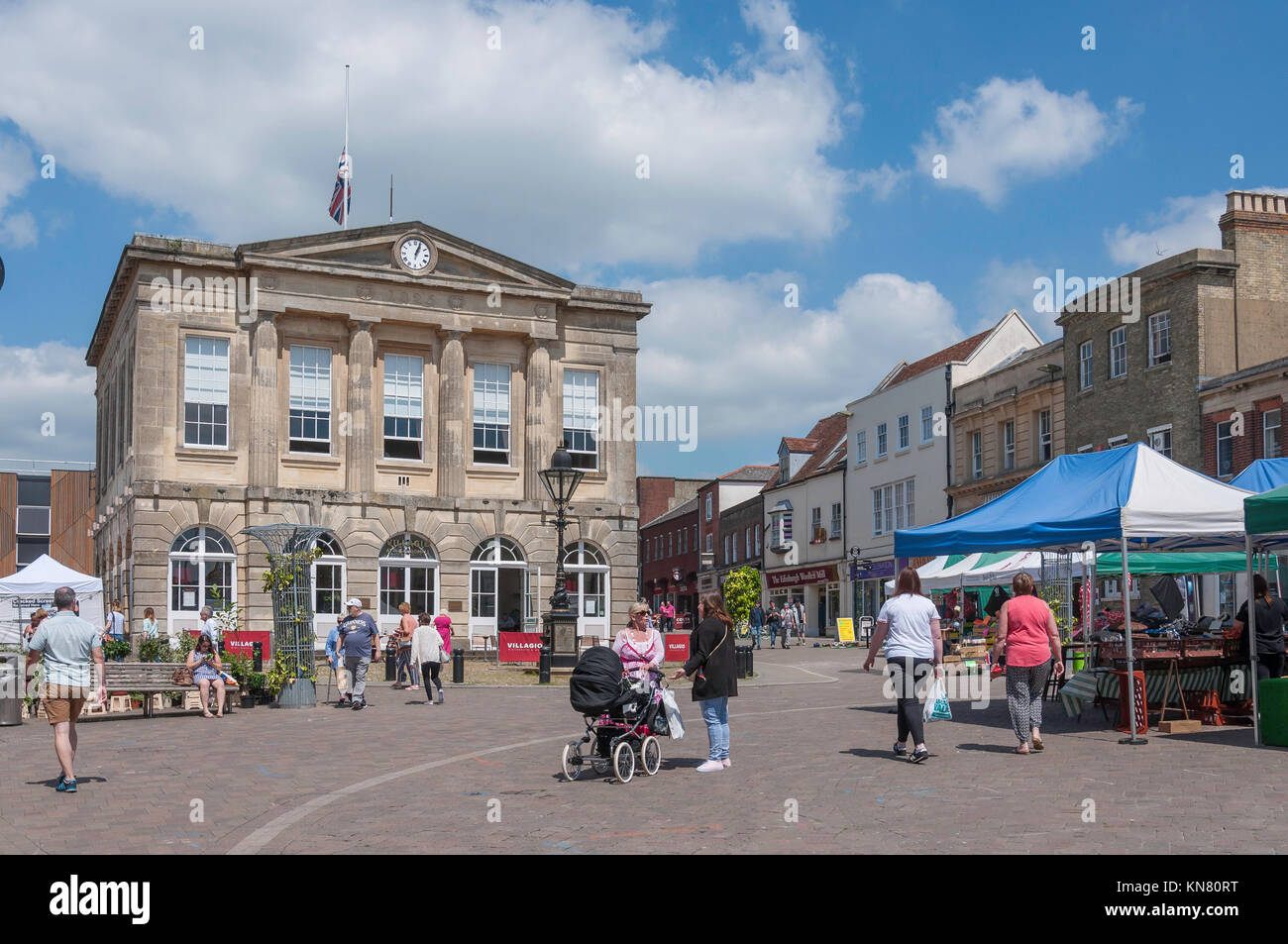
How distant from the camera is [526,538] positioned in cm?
3762

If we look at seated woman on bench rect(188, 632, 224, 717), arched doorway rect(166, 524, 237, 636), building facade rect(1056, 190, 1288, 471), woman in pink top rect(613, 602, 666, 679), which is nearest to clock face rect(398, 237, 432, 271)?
arched doorway rect(166, 524, 237, 636)

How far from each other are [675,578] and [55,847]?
70353mm

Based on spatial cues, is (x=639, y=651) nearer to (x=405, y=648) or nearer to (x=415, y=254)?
(x=405, y=648)

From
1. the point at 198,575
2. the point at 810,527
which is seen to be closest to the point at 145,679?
the point at 198,575

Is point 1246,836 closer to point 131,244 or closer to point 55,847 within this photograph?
point 55,847

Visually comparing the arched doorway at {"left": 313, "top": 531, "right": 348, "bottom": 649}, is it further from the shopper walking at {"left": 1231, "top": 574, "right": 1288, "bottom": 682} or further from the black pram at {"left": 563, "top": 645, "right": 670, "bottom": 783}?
the shopper walking at {"left": 1231, "top": 574, "right": 1288, "bottom": 682}

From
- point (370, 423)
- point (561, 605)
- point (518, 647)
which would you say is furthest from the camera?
point (370, 423)

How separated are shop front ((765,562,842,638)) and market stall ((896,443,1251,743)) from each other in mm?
38762

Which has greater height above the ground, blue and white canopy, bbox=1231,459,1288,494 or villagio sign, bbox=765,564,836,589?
blue and white canopy, bbox=1231,459,1288,494

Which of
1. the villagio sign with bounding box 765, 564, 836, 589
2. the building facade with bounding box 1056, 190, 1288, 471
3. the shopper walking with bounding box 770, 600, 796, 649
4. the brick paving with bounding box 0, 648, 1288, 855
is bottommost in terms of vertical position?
the shopper walking with bounding box 770, 600, 796, 649

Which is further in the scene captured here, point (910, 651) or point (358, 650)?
point (358, 650)

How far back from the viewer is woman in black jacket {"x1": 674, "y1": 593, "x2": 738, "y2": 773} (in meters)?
11.4

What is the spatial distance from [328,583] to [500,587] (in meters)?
5.20

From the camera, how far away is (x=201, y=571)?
33.8 meters
